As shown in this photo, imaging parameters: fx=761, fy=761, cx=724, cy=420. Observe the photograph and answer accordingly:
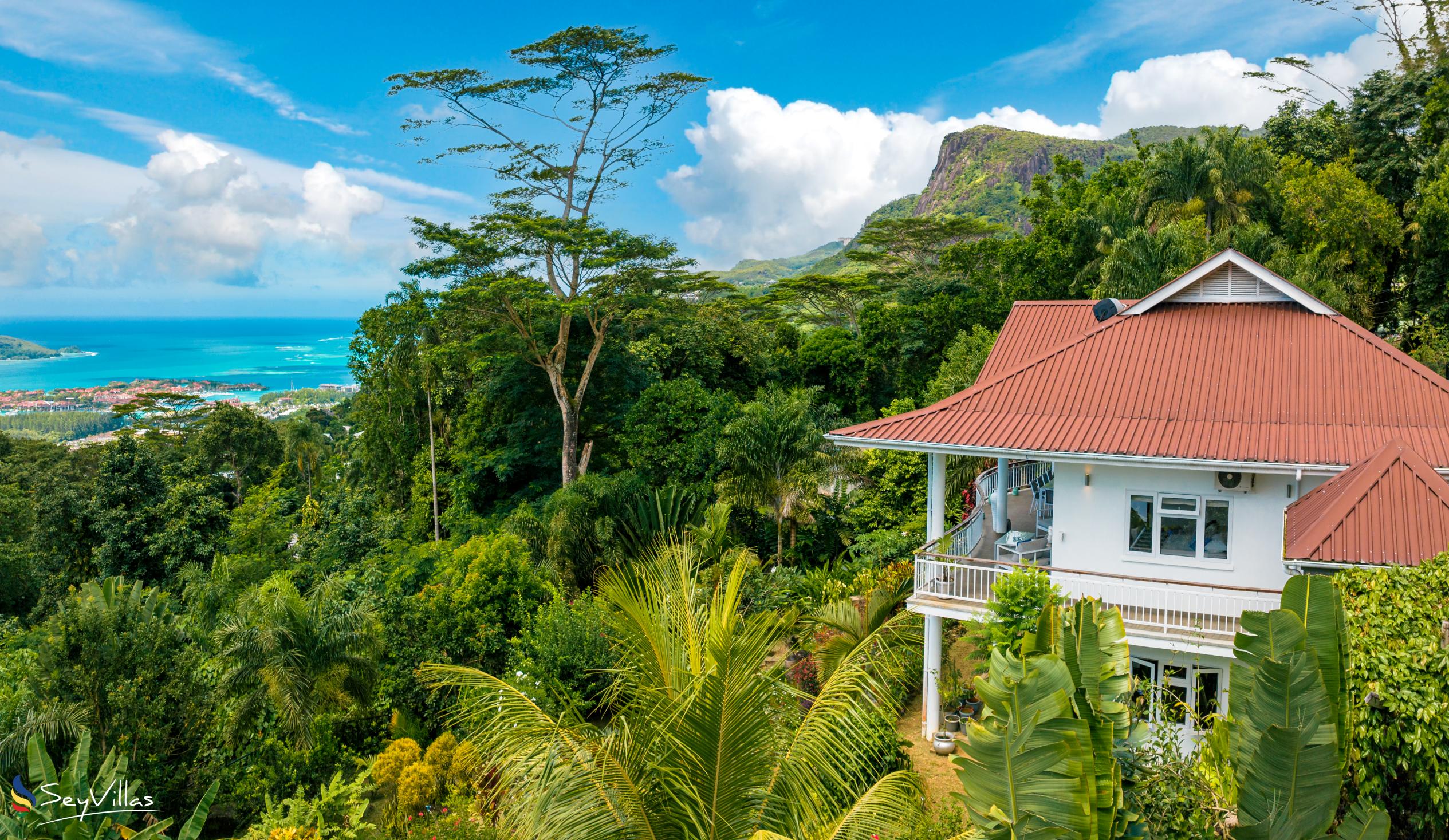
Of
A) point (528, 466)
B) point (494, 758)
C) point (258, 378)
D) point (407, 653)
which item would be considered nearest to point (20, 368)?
point (258, 378)

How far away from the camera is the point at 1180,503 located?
1097 centimetres

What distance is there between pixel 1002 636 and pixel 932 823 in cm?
231

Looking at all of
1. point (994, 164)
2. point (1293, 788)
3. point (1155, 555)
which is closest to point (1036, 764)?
point (1293, 788)

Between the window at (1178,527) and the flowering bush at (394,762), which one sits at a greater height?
the window at (1178,527)

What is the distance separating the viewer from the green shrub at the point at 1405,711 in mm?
5387

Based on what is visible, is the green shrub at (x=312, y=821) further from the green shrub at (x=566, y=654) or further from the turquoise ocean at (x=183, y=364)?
the turquoise ocean at (x=183, y=364)

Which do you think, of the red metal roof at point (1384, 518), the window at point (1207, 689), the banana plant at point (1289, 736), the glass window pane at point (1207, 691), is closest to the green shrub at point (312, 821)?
the banana plant at point (1289, 736)

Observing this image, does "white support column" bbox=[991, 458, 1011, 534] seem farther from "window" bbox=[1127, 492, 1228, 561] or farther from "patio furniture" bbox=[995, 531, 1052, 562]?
"window" bbox=[1127, 492, 1228, 561]

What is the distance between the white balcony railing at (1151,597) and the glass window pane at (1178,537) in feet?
3.26

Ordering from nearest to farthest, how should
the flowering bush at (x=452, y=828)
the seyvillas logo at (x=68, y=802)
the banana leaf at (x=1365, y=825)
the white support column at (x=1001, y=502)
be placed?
the banana leaf at (x=1365, y=825) < the seyvillas logo at (x=68, y=802) < the flowering bush at (x=452, y=828) < the white support column at (x=1001, y=502)

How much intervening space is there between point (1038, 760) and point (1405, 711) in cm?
379

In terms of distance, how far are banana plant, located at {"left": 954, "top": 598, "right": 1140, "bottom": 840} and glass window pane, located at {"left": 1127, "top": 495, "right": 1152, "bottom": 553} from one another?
776 centimetres

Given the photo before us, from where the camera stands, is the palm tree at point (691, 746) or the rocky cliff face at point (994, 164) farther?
the rocky cliff face at point (994, 164)

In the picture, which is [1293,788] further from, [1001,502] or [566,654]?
[566,654]
